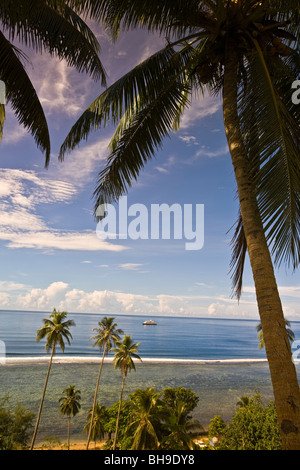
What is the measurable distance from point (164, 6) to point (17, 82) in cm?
268

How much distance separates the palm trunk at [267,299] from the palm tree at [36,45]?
3113mm

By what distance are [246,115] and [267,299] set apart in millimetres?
2408

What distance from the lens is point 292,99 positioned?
5.17m

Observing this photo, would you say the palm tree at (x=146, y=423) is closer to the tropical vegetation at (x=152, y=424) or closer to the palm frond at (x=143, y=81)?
the tropical vegetation at (x=152, y=424)

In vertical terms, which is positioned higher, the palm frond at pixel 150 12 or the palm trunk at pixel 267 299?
the palm frond at pixel 150 12

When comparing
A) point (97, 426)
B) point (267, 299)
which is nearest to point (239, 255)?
point (267, 299)

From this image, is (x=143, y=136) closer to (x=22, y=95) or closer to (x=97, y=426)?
(x=22, y=95)

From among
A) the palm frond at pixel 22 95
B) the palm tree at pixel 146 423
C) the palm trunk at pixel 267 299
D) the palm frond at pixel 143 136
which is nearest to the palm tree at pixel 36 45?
the palm frond at pixel 22 95

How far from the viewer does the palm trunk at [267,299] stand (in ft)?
9.21

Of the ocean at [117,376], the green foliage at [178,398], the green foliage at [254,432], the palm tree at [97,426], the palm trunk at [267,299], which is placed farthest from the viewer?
the ocean at [117,376]

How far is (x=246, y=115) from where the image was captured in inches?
154

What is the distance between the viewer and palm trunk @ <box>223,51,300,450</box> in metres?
2.81
